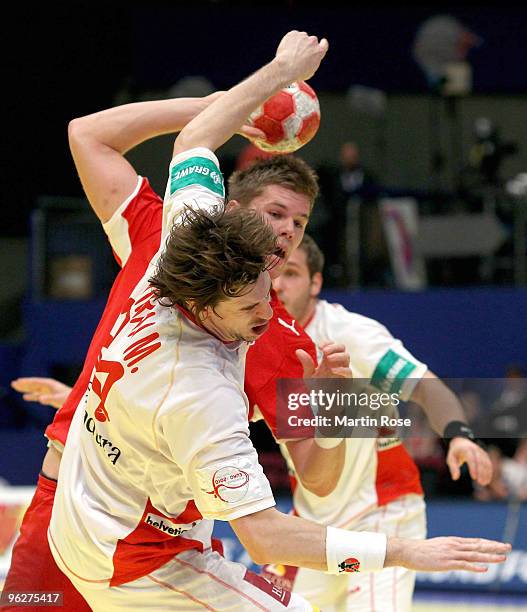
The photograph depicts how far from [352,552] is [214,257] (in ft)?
2.84

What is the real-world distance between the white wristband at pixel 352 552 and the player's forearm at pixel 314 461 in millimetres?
583

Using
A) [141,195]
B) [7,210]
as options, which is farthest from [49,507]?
[7,210]

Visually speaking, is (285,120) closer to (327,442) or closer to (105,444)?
(327,442)

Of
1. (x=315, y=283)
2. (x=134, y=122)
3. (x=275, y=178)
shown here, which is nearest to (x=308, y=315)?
(x=315, y=283)

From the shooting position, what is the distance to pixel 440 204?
33.8 ft

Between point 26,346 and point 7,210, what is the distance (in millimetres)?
3223

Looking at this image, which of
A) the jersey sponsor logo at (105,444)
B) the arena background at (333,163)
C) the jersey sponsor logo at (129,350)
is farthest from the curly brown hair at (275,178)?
the arena background at (333,163)

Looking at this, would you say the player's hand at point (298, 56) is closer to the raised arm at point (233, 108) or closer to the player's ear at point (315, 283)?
the raised arm at point (233, 108)

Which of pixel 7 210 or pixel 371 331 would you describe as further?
pixel 7 210

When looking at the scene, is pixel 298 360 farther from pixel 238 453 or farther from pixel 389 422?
pixel 389 422

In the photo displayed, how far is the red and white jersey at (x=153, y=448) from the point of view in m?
2.76

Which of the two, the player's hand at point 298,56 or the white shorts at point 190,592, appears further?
the player's hand at point 298,56

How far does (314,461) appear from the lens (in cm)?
343

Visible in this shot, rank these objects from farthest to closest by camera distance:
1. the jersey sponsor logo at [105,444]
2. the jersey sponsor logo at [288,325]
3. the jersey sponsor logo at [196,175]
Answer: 1. the jersey sponsor logo at [288,325]
2. the jersey sponsor logo at [196,175]
3. the jersey sponsor logo at [105,444]
